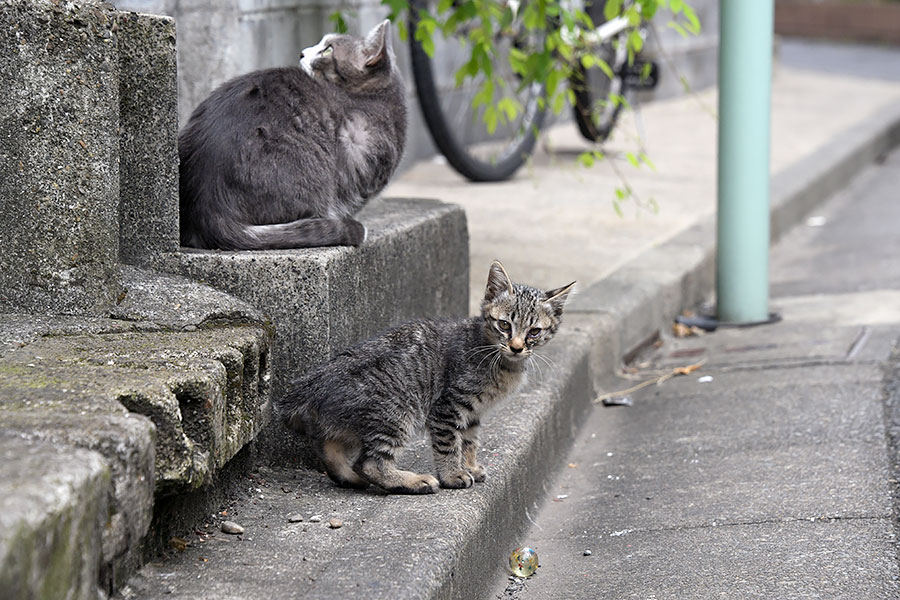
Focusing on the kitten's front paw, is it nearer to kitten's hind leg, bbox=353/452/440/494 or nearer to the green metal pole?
kitten's hind leg, bbox=353/452/440/494

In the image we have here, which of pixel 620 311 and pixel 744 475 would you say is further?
pixel 620 311

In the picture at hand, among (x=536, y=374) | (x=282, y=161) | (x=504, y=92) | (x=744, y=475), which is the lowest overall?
(x=744, y=475)

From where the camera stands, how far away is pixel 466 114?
7.94 metres

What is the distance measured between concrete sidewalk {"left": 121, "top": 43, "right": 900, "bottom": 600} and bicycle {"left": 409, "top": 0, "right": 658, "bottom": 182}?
202 mm

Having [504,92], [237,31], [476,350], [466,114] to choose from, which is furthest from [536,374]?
[504,92]

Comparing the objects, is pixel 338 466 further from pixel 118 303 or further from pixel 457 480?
pixel 118 303

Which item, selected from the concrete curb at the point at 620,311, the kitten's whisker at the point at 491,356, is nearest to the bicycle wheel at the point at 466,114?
the concrete curb at the point at 620,311

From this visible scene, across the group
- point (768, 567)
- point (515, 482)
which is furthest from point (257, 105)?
point (768, 567)

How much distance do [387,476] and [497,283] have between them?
626mm

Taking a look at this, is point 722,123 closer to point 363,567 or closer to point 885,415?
point 885,415

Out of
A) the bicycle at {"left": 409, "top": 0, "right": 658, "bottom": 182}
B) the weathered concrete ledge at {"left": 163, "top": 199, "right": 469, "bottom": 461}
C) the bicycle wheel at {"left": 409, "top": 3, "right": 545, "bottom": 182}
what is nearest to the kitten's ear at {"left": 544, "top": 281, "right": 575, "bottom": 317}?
the weathered concrete ledge at {"left": 163, "top": 199, "right": 469, "bottom": 461}

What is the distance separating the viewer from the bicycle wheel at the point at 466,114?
20.2 ft

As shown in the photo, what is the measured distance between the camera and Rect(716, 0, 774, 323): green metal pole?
15.7ft

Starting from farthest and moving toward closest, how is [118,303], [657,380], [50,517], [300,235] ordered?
1. [657,380]
2. [300,235]
3. [118,303]
4. [50,517]
